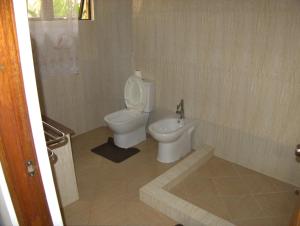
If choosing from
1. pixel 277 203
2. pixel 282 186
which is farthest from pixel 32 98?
pixel 282 186

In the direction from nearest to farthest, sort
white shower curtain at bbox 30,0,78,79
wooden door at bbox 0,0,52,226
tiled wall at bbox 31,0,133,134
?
wooden door at bbox 0,0,52,226 < white shower curtain at bbox 30,0,78,79 < tiled wall at bbox 31,0,133,134

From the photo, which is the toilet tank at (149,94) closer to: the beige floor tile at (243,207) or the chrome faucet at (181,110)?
the chrome faucet at (181,110)

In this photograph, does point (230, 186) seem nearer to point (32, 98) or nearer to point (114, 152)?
point (114, 152)

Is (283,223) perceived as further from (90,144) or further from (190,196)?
(90,144)

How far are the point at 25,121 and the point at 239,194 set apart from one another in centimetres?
214

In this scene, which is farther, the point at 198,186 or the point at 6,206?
the point at 198,186

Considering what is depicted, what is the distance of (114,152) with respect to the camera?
10.2ft

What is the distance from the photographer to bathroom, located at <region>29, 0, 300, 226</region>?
2.20 meters

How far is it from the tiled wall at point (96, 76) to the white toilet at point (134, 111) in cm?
34

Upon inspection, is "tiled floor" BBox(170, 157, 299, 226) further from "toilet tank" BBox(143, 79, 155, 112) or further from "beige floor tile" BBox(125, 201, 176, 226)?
"toilet tank" BBox(143, 79, 155, 112)

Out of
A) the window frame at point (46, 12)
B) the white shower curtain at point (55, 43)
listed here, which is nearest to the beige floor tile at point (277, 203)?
the white shower curtain at point (55, 43)

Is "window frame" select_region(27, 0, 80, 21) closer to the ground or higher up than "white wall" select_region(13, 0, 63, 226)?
higher up

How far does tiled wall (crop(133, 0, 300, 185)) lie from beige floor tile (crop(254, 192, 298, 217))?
9.5 inches

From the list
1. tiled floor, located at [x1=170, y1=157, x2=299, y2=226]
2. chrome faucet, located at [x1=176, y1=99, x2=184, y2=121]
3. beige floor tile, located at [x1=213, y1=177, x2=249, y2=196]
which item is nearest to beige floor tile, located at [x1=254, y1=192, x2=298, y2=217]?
tiled floor, located at [x1=170, y1=157, x2=299, y2=226]
